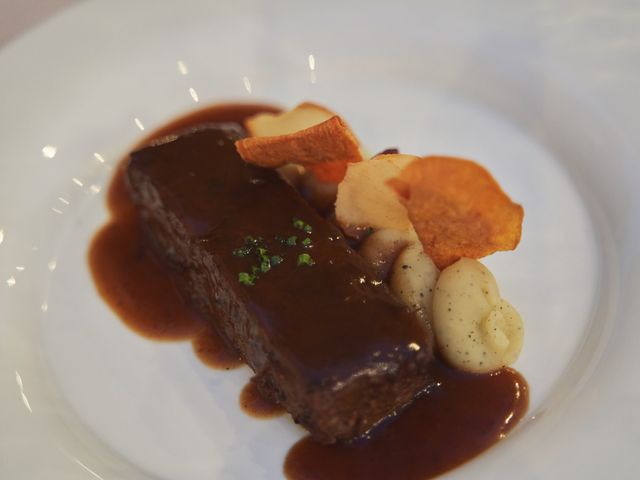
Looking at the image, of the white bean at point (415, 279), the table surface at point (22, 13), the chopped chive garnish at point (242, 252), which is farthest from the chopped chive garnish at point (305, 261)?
the table surface at point (22, 13)

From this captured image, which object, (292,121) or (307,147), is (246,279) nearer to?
(307,147)

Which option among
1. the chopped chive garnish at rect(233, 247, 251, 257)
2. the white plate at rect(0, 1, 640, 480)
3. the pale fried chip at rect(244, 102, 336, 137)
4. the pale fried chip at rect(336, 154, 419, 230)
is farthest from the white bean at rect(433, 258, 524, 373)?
the pale fried chip at rect(244, 102, 336, 137)

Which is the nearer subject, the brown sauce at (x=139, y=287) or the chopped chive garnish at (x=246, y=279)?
the chopped chive garnish at (x=246, y=279)

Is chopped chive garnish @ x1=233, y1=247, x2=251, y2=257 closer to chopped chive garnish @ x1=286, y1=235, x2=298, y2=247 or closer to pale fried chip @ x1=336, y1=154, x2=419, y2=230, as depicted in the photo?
chopped chive garnish @ x1=286, y1=235, x2=298, y2=247

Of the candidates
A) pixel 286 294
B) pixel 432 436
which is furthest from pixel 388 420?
pixel 286 294

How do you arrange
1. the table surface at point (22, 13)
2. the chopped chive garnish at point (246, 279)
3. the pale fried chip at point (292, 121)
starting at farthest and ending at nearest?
the table surface at point (22, 13) → the pale fried chip at point (292, 121) → the chopped chive garnish at point (246, 279)

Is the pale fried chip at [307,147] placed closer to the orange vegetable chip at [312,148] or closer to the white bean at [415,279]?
the orange vegetable chip at [312,148]

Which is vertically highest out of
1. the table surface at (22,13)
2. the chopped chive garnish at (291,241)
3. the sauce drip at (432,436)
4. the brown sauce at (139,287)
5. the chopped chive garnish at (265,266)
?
the table surface at (22,13)
